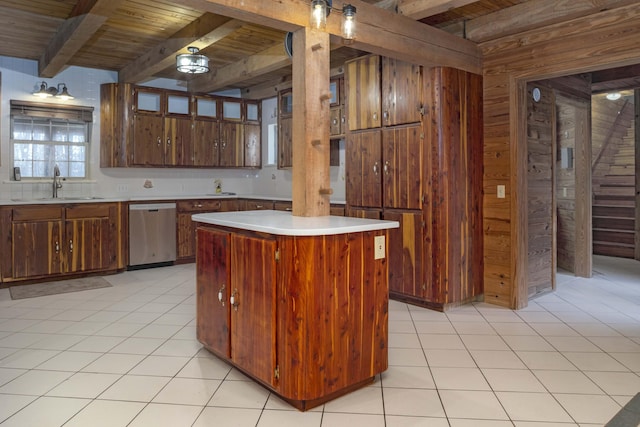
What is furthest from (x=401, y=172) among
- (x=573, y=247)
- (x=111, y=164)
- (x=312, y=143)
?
(x=111, y=164)

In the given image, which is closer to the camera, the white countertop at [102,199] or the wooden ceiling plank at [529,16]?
the wooden ceiling plank at [529,16]

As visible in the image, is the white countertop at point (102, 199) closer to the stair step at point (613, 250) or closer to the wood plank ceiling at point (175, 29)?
the wood plank ceiling at point (175, 29)

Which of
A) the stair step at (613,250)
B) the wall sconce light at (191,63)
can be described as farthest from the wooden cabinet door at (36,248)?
the stair step at (613,250)

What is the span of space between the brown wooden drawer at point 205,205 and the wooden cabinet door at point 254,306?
371 centimetres

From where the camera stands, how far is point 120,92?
570 cm

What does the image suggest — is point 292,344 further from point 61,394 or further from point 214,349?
point 61,394

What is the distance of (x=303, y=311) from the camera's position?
2.14m

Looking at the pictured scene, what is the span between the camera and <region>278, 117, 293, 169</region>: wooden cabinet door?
235 inches

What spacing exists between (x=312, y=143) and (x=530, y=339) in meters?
2.14

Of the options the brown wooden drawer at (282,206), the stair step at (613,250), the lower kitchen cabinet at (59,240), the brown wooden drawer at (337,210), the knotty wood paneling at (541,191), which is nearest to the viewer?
the knotty wood paneling at (541,191)

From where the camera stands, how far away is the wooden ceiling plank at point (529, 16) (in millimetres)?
3316

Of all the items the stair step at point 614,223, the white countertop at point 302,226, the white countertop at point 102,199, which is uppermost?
the white countertop at point 102,199

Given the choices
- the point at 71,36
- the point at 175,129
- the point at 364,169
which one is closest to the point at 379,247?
the point at 364,169

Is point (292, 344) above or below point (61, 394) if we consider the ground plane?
above
